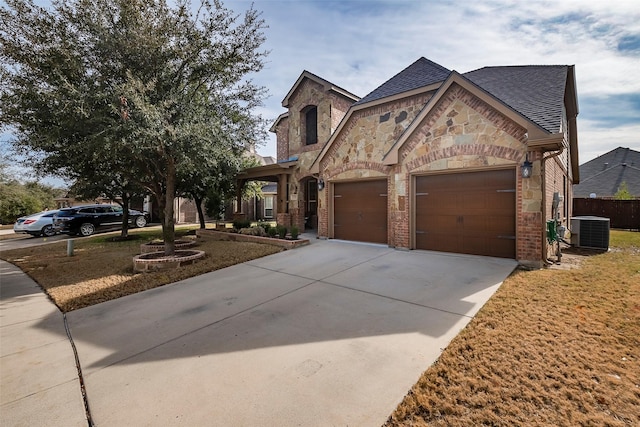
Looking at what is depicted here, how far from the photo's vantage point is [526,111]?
24.1ft

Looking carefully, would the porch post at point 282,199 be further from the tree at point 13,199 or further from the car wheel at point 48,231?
the tree at point 13,199

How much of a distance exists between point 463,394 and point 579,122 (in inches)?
646

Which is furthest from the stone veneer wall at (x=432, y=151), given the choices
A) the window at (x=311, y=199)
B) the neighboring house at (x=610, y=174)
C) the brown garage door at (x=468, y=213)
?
the neighboring house at (x=610, y=174)

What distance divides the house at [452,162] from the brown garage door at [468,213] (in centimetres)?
3

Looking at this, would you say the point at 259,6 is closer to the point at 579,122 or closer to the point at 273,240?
the point at 273,240

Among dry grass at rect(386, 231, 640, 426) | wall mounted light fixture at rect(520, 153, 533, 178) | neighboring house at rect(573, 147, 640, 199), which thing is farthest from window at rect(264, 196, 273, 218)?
neighboring house at rect(573, 147, 640, 199)

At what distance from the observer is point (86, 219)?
16.5 meters

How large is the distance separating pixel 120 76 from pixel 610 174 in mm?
36179

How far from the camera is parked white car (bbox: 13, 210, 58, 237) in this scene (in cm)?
1582

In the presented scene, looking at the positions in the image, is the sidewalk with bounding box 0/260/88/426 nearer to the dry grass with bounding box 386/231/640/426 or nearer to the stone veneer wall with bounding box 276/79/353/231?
the dry grass with bounding box 386/231/640/426

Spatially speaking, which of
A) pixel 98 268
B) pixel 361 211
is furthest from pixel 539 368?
pixel 98 268

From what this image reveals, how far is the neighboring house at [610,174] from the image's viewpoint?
23.2 meters

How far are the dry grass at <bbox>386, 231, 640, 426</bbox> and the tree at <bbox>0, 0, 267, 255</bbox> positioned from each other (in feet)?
23.7

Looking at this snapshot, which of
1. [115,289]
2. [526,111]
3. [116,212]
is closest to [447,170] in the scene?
[526,111]
